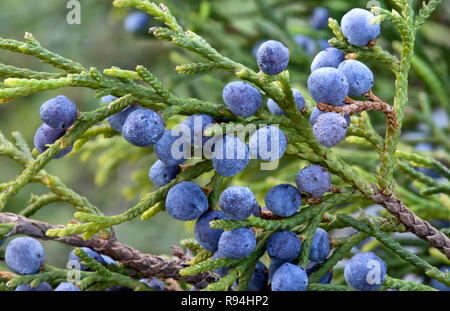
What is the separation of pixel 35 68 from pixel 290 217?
3566 millimetres

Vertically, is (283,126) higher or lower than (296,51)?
lower

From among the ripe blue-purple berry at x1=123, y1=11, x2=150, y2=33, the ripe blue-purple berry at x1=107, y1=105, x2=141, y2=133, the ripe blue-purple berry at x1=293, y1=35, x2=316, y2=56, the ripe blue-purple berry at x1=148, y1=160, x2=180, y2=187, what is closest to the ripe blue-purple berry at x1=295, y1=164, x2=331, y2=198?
the ripe blue-purple berry at x1=148, y1=160, x2=180, y2=187

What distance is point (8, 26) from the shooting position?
4141 millimetres

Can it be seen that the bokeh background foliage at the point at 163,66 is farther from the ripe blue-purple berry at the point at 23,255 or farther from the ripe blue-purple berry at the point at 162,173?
the ripe blue-purple berry at the point at 23,255

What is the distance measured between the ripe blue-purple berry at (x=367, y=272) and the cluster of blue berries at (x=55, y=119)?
766mm

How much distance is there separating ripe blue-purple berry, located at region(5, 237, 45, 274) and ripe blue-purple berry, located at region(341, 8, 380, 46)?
39.0 inches

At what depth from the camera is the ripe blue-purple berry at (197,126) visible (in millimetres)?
1162

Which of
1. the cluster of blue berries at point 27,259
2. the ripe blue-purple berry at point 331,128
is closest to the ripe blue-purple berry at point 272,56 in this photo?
the ripe blue-purple berry at point 331,128

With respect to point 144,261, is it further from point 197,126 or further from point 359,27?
point 359,27

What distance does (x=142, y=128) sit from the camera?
108 centimetres

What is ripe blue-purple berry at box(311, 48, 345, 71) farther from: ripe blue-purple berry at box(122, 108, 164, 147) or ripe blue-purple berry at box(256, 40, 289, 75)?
ripe blue-purple berry at box(122, 108, 164, 147)

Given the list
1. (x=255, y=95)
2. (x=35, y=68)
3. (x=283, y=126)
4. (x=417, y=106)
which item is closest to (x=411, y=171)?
(x=283, y=126)

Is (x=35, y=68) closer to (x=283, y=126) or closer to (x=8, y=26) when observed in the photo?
(x=8, y=26)

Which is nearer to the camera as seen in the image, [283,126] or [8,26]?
[283,126]
